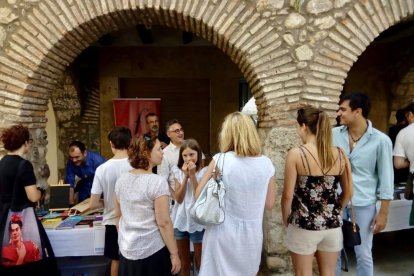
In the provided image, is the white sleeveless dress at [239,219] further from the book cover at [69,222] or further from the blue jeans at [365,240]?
the book cover at [69,222]

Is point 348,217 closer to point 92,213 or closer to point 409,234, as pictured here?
point 92,213

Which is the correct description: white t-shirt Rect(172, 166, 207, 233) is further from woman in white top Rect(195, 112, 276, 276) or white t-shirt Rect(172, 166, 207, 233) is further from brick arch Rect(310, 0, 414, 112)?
brick arch Rect(310, 0, 414, 112)

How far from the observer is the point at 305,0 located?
12.1 feet

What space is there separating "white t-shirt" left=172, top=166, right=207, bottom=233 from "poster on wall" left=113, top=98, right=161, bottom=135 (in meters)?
3.94

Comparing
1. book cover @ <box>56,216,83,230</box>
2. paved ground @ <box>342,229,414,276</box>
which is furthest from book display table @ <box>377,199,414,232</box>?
book cover @ <box>56,216,83,230</box>

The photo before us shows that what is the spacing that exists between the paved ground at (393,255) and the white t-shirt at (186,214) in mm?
2196

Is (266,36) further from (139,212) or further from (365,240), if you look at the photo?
(139,212)

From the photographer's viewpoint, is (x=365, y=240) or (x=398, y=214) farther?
(x=398, y=214)

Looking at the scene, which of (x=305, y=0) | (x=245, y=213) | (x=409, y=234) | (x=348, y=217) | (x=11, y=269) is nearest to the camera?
(x=245, y=213)

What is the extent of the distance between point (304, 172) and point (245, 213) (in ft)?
1.69

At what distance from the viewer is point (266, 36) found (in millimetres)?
3719

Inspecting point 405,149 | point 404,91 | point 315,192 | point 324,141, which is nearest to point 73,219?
point 315,192

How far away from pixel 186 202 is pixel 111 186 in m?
0.72

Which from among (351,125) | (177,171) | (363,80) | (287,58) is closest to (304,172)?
(351,125)
